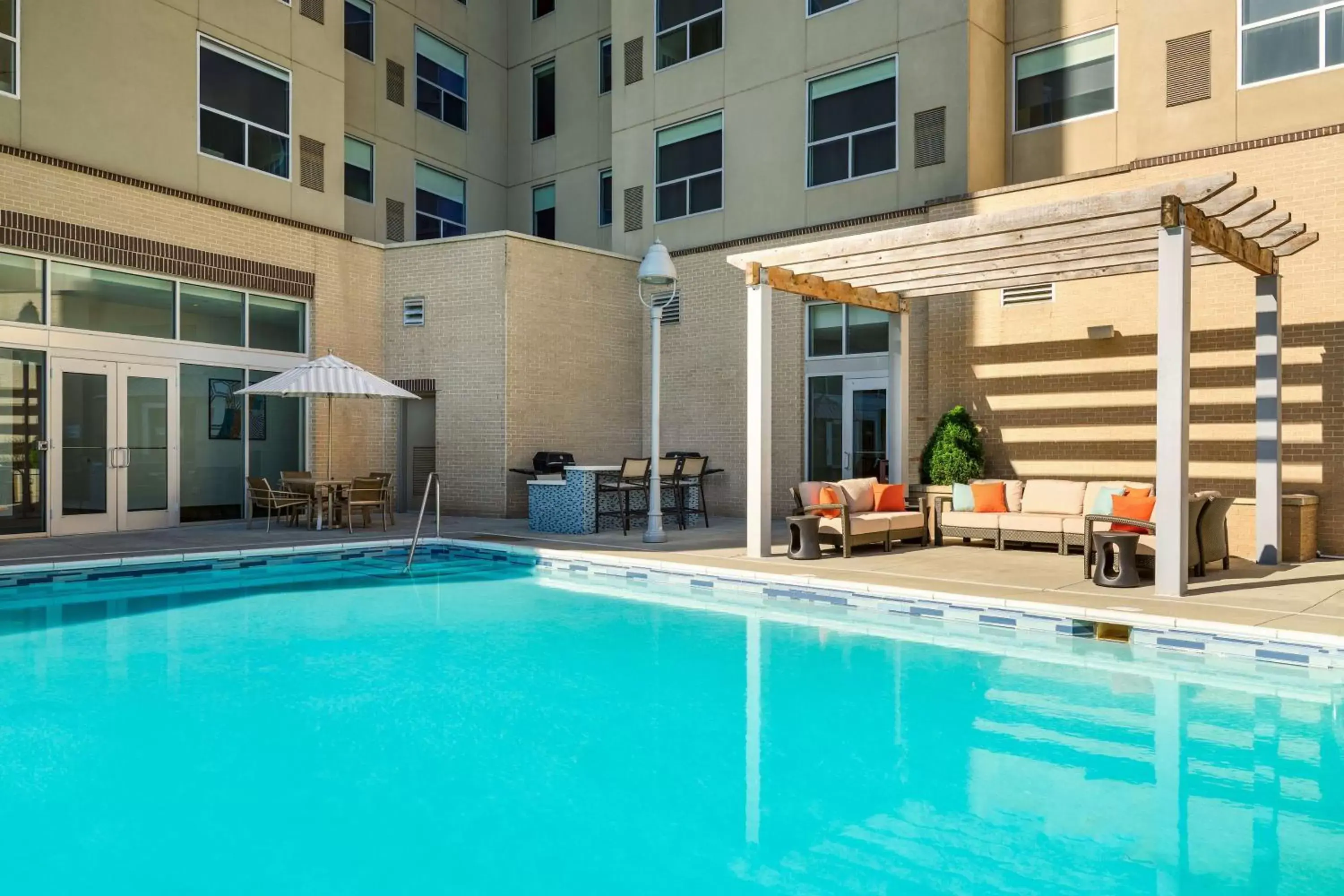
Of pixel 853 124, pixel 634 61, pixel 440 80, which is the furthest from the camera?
pixel 440 80

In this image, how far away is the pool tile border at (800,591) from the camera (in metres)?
6.14

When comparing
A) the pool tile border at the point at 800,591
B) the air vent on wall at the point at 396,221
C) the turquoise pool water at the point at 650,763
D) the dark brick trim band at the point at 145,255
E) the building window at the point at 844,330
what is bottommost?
the turquoise pool water at the point at 650,763

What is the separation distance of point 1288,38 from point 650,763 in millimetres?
10785

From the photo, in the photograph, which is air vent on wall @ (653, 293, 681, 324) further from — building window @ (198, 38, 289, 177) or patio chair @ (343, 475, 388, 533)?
building window @ (198, 38, 289, 177)

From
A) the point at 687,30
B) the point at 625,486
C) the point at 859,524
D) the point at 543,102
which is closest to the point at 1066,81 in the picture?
the point at 687,30

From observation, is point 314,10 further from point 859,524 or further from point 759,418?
point 859,524

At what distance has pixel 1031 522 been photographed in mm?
10312

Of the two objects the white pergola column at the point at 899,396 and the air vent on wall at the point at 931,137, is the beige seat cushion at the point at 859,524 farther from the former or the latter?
the air vent on wall at the point at 931,137

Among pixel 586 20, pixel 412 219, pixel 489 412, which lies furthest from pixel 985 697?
pixel 586 20

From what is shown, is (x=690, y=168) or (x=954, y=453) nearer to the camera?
(x=954, y=453)

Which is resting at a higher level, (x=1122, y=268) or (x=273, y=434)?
(x=1122, y=268)

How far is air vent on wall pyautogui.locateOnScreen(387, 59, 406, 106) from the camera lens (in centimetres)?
1670

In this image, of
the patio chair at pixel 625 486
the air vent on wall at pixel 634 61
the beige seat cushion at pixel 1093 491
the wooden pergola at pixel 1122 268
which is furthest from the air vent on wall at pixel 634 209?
the beige seat cushion at pixel 1093 491

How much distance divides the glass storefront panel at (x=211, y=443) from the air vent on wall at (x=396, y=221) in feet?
14.2
